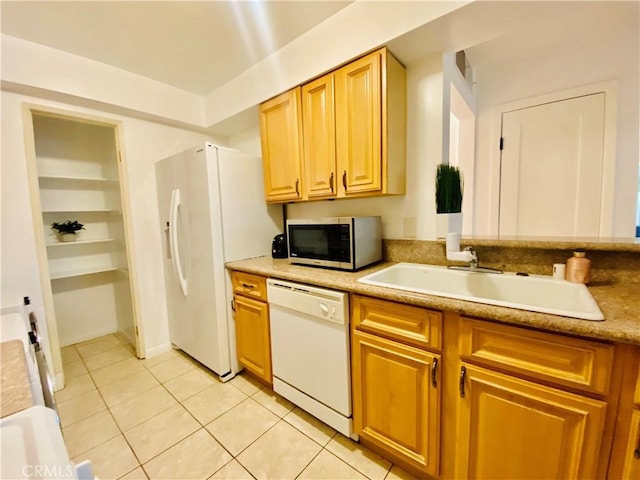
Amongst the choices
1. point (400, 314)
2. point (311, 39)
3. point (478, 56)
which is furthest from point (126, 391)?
point (478, 56)

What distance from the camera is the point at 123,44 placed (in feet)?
5.75

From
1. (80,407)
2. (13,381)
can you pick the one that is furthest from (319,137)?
(80,407)

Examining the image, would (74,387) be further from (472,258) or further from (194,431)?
(472,258)

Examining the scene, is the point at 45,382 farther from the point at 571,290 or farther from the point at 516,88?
the point at 516,88

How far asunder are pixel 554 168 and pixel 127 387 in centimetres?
379

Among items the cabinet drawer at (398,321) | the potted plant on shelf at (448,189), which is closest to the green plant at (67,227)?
the cabinet drawer at (398,321)

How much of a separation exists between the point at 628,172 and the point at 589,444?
2071mm

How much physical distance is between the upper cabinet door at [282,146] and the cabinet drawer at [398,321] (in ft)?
3.20

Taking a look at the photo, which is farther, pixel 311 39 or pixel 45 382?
pixel 311 39

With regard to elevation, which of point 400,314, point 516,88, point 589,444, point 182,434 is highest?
point 516,88

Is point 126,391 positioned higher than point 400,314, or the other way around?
point 400,314

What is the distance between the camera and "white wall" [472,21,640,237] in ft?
6.08

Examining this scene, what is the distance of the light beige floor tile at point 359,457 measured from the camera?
1.28 meters

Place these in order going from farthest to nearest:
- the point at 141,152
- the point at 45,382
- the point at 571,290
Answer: the point at 141,152 → the point at 571,290 → the point at 45,382
